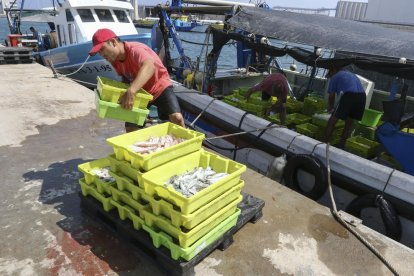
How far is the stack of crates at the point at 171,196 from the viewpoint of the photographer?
2.23m

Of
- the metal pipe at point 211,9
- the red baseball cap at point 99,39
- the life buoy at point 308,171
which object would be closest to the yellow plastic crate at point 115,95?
the red baseball cap at point 99,39

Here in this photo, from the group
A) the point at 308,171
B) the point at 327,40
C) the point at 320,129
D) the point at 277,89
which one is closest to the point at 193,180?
the point at 308,171

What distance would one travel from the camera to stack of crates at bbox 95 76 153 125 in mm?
2922

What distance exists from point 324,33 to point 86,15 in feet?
31.4

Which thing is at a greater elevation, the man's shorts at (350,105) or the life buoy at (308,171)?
the man's shorts at (350,105)

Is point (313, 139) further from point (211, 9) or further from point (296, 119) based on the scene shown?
point (211, 9)

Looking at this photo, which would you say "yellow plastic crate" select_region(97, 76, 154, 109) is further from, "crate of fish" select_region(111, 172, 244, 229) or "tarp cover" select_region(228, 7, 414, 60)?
"tarp cover" select_region(228, 7, 414, 60)

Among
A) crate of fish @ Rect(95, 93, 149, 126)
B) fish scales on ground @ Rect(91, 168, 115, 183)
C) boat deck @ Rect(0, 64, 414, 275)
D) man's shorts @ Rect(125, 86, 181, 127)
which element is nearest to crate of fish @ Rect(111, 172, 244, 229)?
fish scales on ground @ Rect(91, 168, 115, 183)

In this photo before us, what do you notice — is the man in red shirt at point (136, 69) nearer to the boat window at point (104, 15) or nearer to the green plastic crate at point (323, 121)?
the green plastic crate at point (323, 121)

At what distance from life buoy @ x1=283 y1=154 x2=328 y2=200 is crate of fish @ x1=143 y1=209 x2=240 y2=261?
69.1 inches

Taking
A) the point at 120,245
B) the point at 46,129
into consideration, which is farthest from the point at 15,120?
the point at 120,245

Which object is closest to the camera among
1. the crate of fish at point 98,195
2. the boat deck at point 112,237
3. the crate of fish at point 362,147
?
the boat deck at point 112,237

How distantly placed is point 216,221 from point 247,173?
169 cm

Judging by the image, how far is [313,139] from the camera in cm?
448
